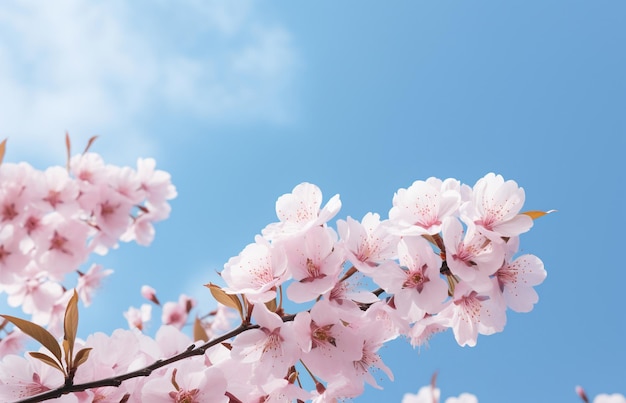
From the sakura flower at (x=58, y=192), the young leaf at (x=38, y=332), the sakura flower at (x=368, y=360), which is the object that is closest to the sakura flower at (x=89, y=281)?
the sakura flower at (x=58, y=192)

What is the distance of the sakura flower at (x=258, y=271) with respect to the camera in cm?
144

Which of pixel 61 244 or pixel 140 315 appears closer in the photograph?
pixel 61 244

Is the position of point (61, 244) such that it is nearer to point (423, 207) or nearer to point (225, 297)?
point (225, 297)

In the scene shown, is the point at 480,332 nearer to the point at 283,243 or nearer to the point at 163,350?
the point at 283,243

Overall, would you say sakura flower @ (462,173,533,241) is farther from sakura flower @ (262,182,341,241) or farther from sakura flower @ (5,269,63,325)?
sakura flower @ (5,269,63,325)

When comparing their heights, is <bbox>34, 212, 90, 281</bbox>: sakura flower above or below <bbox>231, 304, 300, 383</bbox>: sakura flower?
above

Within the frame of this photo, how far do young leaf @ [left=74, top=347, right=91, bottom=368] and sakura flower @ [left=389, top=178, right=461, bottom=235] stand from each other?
897 millimetres

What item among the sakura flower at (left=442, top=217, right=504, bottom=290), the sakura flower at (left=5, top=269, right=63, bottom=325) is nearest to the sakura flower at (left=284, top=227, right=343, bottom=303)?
the sakura flower at (left=442, top=217, right=504, bottom=290)

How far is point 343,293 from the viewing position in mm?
1489

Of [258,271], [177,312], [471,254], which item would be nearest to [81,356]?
[258,271]

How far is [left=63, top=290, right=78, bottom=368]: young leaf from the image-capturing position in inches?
59.7

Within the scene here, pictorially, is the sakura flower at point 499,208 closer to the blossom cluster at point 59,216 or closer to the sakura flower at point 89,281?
the blossom cluster at point 59,216

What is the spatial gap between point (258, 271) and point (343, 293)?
0.78 feet

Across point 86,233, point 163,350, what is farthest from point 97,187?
point 163,350
